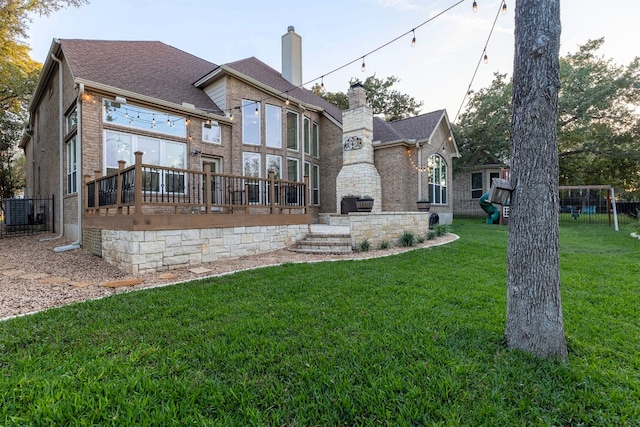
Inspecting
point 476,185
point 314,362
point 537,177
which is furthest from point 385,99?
point 314,362

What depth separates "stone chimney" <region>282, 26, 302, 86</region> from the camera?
14.6 m

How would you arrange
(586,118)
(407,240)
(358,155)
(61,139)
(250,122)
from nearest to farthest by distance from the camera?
1. (407,240)
2. (61,139)
3. (250,122)
4. (358,155)
5. (586,118)

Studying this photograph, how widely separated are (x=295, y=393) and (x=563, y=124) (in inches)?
829

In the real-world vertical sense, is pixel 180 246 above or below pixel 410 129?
below

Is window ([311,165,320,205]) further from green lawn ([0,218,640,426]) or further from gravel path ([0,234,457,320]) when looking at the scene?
green lawn ([0,218,640,426])

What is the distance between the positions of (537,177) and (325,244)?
5.66 metres

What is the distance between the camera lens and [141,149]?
867 cm

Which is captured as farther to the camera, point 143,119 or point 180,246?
point 143,119

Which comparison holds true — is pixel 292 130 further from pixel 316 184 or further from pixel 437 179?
pixel 437 179

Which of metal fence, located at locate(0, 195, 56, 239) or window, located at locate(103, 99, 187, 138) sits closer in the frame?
window, located at locate(103, 99, 187, 138)

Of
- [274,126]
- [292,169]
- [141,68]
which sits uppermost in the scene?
[141,68]

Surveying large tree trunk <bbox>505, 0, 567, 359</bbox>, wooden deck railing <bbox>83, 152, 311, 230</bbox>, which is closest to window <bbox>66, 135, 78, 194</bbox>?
wooden deck railing <bbox>83, 152, 311, 230</bbox>

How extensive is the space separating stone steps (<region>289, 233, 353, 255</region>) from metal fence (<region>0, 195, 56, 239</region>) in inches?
359

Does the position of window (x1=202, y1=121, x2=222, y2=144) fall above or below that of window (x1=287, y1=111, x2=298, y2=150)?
below
